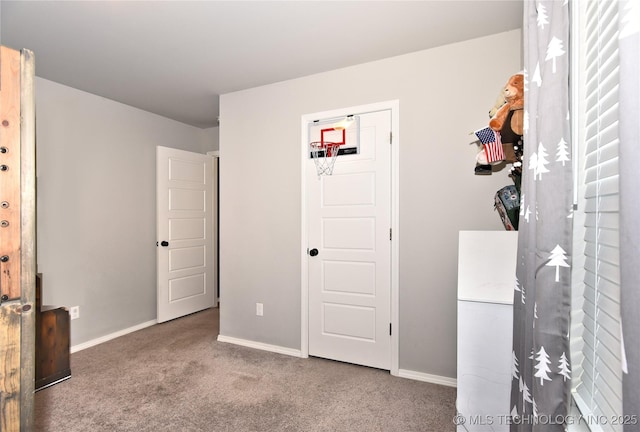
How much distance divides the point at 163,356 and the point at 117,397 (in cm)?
70

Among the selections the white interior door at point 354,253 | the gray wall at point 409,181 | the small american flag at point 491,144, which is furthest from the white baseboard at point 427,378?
the small american flag at point 491,144

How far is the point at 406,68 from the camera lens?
8.90ft

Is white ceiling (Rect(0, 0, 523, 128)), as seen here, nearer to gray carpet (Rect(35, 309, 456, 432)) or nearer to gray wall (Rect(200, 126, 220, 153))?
gray wall (Rect(200, 126, 220, 153))

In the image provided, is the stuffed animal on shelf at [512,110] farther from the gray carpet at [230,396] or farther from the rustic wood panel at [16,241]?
the rustic wood panel at [16,241]

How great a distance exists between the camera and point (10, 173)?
1.28 metres

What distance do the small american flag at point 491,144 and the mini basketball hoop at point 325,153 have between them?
55.0 inches

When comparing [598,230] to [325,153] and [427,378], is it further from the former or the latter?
[325,153]

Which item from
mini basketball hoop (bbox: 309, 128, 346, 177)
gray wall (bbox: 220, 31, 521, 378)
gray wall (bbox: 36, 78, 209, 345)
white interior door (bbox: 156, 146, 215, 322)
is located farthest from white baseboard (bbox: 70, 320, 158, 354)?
mini basketball hoop (bbox: 309, 128, 346, 177)

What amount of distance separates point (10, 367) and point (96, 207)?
264 cm

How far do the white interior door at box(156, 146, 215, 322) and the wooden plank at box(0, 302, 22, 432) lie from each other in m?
2.86

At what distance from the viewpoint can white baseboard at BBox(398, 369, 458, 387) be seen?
257cm

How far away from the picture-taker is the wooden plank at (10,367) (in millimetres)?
1264

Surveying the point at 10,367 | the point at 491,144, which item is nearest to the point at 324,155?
the point at 491,144

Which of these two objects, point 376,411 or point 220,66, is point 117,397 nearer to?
point 376,411
